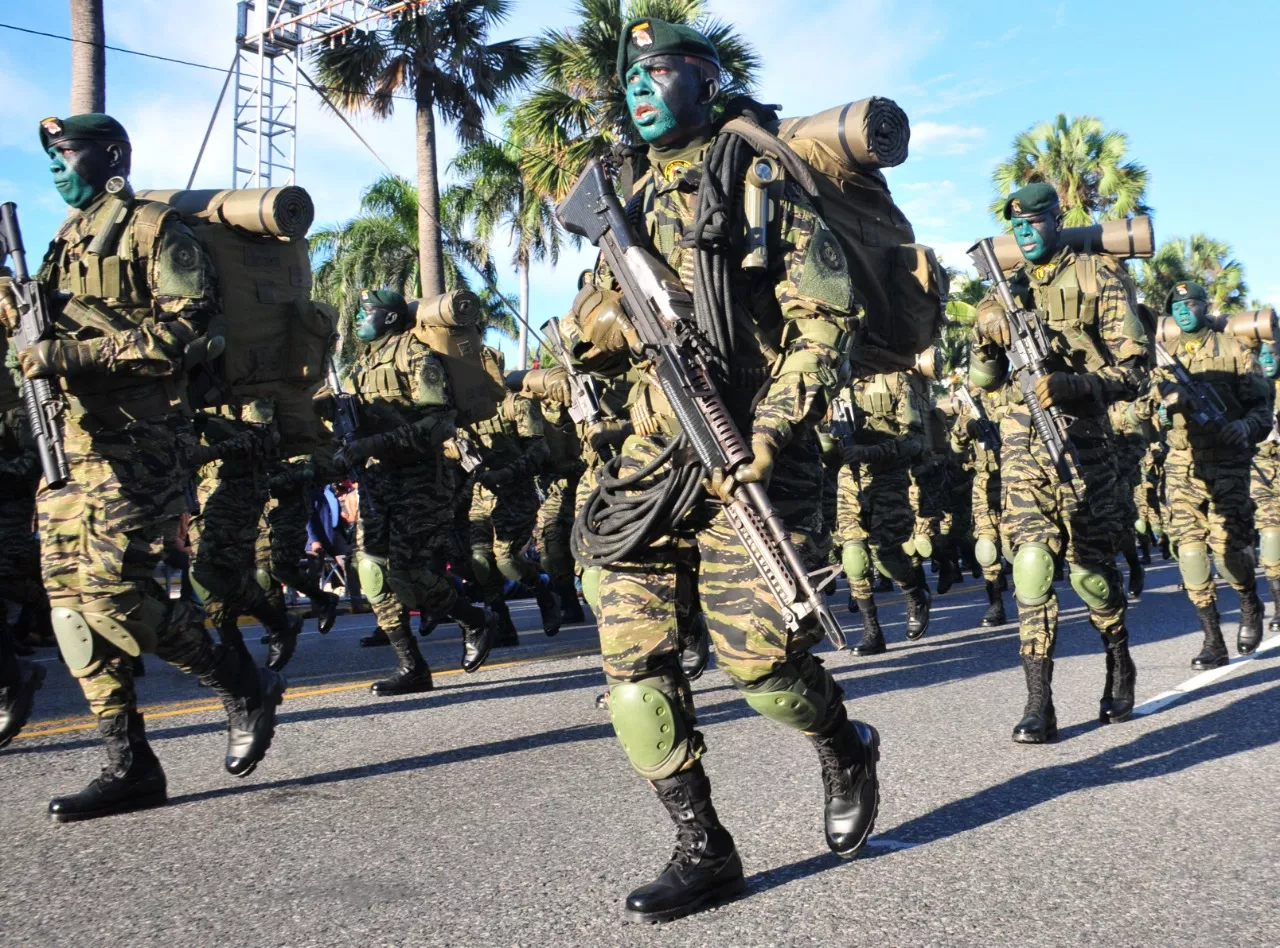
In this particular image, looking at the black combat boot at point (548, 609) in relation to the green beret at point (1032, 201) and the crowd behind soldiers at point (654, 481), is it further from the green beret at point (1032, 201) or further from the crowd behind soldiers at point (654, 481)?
the green beret at point (1032, 201)

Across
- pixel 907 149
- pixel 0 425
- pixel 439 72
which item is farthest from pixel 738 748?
pixel 439 72

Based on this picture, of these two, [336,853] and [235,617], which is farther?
[235,617]

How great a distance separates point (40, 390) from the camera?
4.26 meters

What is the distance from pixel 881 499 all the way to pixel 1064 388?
3999 mm

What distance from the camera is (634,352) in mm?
3395

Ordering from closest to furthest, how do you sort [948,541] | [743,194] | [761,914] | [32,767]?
[761,914]
[743,194]
[32,767]
[948,541]

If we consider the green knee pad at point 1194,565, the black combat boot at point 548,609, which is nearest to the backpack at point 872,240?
the green knee pad at point 1194,565

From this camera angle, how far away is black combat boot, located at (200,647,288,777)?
4.44 meters

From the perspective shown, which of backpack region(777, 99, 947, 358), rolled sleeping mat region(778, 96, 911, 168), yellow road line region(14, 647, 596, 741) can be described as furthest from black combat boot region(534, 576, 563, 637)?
rolled sleeping mat region(778, 96, 911, 168)

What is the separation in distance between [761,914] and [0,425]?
544 cm

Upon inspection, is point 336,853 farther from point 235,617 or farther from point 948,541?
point 948,541

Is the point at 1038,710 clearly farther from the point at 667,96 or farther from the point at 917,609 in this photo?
the point at 917,609

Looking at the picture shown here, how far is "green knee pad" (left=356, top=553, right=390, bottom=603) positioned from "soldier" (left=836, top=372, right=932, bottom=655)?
A: 3.16 metres

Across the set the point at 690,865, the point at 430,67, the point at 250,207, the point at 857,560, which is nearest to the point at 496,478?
the point at 857,560
